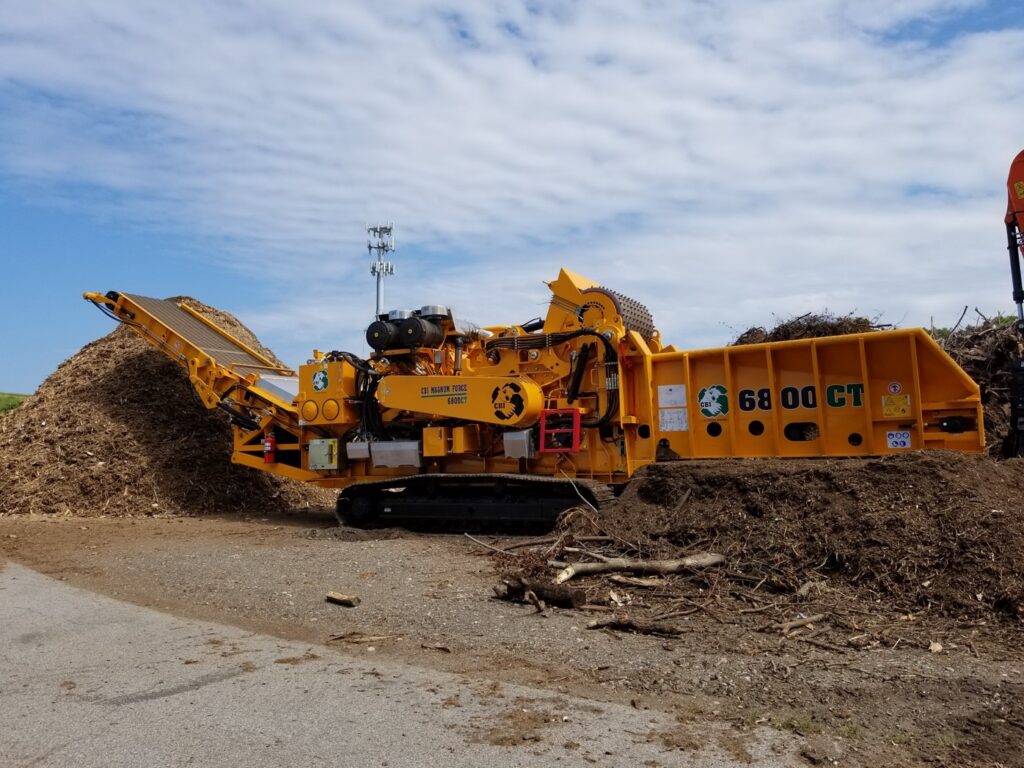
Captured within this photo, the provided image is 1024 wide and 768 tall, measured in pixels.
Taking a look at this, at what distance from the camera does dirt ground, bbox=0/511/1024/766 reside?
164 inches

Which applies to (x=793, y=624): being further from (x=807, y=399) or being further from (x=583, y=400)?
(x=583, y=400)

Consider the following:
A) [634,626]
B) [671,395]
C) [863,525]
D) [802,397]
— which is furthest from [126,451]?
[863,525]

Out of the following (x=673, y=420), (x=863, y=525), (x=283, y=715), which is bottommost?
(x=283, y=715)

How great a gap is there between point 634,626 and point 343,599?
2.43m

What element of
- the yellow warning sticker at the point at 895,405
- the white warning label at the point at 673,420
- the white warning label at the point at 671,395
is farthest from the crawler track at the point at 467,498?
the yellow warning sticker at the point at 895,405

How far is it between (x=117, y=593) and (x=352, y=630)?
302 centimetres

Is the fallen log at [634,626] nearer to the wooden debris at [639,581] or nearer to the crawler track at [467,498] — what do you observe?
the wooden debris at [639,581]

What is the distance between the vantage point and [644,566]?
727 centimetres

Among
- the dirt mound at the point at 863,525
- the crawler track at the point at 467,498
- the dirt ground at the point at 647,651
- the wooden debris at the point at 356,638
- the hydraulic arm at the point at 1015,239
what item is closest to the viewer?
the dirt ground at the point at 647,651

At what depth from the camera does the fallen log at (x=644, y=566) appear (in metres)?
7.25

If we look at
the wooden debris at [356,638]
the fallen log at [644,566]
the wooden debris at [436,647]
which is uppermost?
the fallen log at [644,566]

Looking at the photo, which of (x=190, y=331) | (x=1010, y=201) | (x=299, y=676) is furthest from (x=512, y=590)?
(x=190, y=331)

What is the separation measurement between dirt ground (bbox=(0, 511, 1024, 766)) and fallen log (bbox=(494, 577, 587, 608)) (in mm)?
115

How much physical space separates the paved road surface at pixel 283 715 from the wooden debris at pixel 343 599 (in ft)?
2.91
